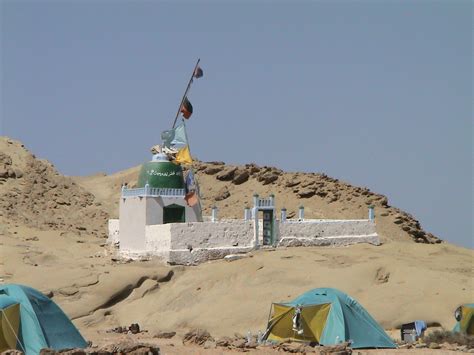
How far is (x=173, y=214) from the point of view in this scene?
28.5 metres

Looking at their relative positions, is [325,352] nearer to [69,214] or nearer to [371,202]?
[371,202]

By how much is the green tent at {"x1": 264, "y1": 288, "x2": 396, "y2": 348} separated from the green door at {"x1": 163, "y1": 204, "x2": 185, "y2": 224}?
379 inches

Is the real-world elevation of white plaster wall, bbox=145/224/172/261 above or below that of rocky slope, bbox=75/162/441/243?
below

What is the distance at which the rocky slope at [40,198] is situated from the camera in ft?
125

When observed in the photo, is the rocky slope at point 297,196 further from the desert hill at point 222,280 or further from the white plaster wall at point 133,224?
the white plaster wall at point 133,224

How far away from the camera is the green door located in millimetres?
28344

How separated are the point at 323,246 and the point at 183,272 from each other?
5316mm

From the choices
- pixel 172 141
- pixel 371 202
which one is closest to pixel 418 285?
pixel 172 141

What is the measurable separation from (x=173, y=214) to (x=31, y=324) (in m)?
12.0

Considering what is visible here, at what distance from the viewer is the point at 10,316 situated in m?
16.4

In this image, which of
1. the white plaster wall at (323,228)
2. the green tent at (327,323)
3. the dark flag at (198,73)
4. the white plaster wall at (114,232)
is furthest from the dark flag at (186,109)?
the green tent at (327,323)

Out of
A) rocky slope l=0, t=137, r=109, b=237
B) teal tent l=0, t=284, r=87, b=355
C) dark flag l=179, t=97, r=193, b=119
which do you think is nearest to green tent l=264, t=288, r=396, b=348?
teal tent l=0, t=284, r=87, b=355

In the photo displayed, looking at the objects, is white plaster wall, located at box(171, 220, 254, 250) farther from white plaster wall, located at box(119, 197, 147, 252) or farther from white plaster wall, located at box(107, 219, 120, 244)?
white plaster wall, located at box(107, 219, 120, 244)

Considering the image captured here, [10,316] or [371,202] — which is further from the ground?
[371,202]
